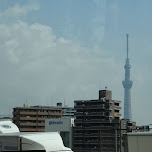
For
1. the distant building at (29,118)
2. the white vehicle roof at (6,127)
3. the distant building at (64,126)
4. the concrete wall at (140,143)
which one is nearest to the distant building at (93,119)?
the distant building at (64,126)

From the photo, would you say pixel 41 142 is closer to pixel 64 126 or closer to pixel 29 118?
pixel 64 126

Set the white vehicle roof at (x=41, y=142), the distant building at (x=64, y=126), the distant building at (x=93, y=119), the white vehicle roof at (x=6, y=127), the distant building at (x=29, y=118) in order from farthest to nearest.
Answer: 1. the distant building at (x=29, y=118)
2. the distant building at (x=64, y=126)
3. the distant building at (x=93, y=119)
4. the white vehicle roof at (x=6, y=127)
5. the white vehicle roof at (x=41, y=142)

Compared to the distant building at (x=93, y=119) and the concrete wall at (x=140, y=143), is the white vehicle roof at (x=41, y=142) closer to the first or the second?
the concrete wall at (x=140, y=143)

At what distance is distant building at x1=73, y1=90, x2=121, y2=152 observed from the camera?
16088 centimetres

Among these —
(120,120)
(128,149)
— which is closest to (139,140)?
(128,149)

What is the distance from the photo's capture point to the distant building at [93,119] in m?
161

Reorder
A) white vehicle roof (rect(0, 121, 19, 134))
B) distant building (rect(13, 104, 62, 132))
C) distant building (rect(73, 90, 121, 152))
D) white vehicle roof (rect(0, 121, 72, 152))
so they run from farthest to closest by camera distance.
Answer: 1. distant building (rect(13, 104, 62, 132))
2. distant building (rect(73, 90, 121, 152))
3. white vehicle roof (rect(0, 121, 19, 134))
4. white vehicle roof (rect(0, 121, 72, 152))

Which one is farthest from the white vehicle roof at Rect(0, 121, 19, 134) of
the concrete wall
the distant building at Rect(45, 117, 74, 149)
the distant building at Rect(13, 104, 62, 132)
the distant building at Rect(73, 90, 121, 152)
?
the distant building at Rect(13, 104, 62, 132)

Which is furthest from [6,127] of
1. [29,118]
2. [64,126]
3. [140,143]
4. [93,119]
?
[29,118]

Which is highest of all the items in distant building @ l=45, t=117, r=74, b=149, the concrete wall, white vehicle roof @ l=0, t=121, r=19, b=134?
white vehicle roof @ l=0, t=121, r=19, b=134

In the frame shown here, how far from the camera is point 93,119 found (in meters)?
165

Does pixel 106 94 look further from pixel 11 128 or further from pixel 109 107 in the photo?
pixel 11 128

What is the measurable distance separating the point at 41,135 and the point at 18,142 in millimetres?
795

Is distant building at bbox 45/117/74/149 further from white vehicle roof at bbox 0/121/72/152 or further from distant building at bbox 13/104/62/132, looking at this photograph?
white vehicle roof at bbox 0/121/72/152
